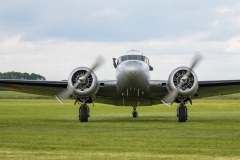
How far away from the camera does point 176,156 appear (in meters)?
12.2

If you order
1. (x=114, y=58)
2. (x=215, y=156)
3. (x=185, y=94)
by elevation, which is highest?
(x=114, y=58)

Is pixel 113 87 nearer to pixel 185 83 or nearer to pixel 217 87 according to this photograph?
pixel 185 83

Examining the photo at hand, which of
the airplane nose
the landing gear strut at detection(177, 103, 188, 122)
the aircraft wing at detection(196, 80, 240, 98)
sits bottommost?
the landing gear strut at detection(177, 103, 188, 122)

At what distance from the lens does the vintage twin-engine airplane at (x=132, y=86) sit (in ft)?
82.2

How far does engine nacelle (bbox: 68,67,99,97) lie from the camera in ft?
82.1

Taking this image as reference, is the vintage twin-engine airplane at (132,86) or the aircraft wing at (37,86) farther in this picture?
the aircraft wing at (37,86)

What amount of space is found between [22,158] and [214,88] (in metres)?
18.2

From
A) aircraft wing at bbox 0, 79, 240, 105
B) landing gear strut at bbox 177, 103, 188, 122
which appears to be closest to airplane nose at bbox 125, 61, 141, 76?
aircraft wing at bbox 0, 79, 240, 105

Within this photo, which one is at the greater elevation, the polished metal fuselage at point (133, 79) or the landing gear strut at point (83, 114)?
the polished metal fuselage at point (133, 79)

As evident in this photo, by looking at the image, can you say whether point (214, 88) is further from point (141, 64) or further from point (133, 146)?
point (133, 146)

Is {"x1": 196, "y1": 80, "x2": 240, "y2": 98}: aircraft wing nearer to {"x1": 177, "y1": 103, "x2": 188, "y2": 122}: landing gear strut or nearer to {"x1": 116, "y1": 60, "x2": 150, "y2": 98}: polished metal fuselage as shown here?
{"x1": 177, "y1": 103, "x2": 188, "y2": 122}: landing gear strut

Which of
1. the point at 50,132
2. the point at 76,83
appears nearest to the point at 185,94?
the point at 76,83

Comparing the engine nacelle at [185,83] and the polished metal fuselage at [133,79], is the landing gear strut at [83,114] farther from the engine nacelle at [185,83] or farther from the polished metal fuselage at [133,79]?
the engine nacelle at [185,83]

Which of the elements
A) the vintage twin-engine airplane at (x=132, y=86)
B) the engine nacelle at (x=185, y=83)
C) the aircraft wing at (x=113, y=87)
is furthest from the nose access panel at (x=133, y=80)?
the engine nacelle at (x=185, y=83)
